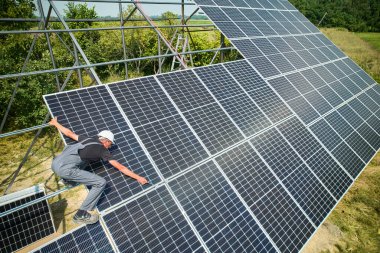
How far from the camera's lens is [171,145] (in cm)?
549

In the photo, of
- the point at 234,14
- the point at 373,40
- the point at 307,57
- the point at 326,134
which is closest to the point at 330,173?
the point at 326,134

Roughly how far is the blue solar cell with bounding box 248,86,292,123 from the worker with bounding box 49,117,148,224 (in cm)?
462

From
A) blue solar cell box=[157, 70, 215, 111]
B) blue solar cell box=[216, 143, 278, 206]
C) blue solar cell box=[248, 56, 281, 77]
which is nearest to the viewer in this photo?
blue solar cell box=[216, 143, 278, 206]

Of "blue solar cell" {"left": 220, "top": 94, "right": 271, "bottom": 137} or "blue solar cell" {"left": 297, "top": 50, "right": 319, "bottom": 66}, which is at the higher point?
"blue solar cell" {"left": 220, "top": 94, "right": 271, "bottom": 137}

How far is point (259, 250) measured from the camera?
4.90 meters

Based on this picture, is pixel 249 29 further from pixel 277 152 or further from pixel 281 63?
pixel 277 152

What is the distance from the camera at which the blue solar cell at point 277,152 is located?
646 cm

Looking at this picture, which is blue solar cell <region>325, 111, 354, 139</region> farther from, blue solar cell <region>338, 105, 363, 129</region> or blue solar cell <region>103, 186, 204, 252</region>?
blue solar cell <region>103, 186, 204, 252</region>

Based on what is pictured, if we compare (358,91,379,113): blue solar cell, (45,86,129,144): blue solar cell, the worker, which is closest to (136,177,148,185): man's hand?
the worker

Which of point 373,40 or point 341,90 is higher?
point 341,90

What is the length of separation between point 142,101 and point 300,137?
4.86m

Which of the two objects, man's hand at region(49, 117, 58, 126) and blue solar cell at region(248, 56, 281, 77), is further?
blue solar cell at region(248, 56, 281, 77)

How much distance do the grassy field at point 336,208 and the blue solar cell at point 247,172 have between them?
3.46m

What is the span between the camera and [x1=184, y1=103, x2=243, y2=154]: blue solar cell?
19.7ft
